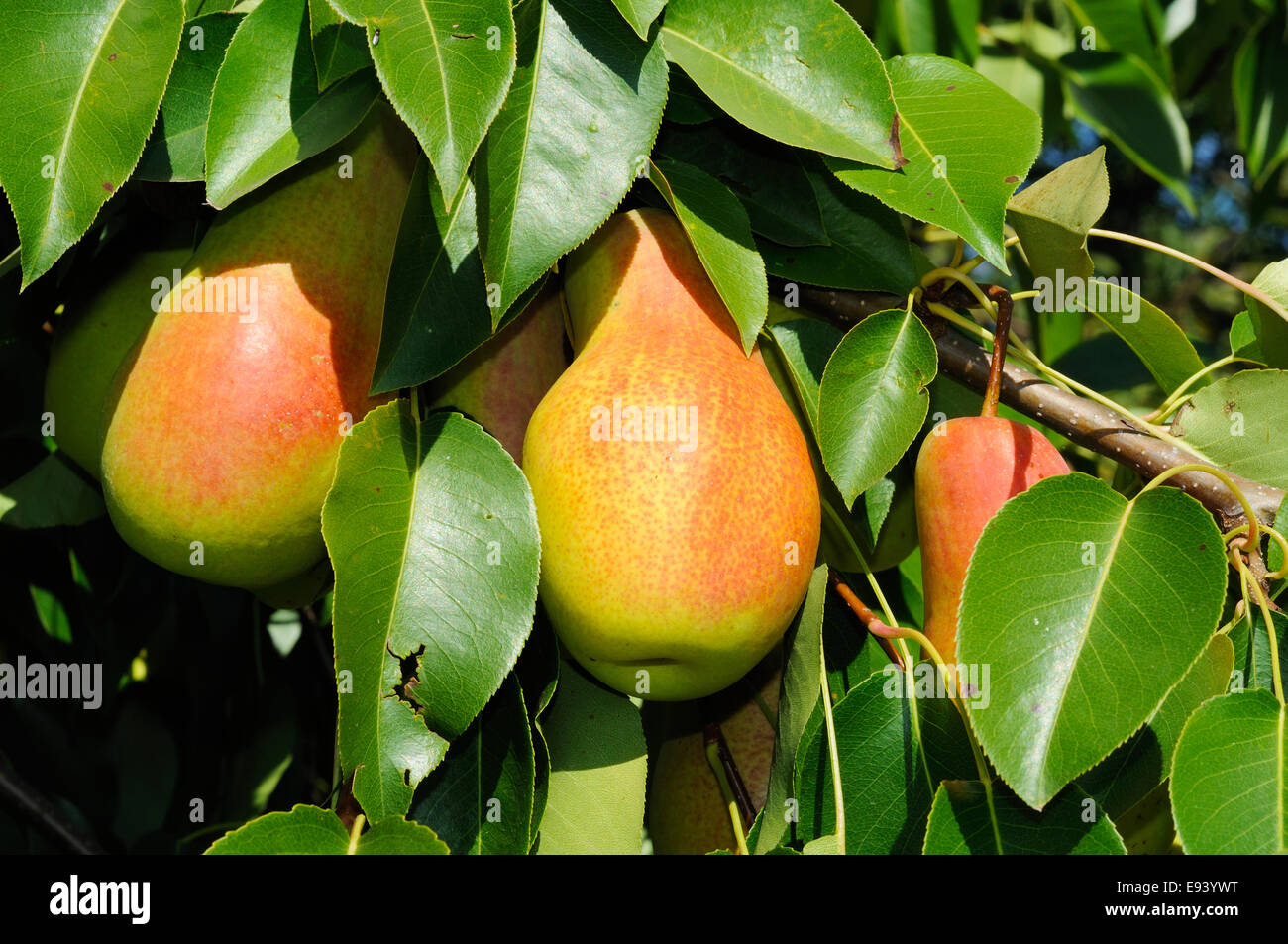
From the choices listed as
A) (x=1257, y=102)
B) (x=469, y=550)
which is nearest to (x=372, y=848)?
(x=469, y=550)

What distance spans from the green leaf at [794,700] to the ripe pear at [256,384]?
17.9 inches

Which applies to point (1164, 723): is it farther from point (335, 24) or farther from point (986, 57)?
point (986, 57)

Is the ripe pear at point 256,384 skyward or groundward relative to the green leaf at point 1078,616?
skyward

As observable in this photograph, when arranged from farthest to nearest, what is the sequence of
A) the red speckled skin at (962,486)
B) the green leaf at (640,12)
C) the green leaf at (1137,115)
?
the green leaf at (1137,115) < the red speckled skin at (962,486) < the green leaf at (640,12)

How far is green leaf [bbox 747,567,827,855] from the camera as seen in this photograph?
108 centimetres

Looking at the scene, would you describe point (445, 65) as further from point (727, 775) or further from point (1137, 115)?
point (1137, 115)

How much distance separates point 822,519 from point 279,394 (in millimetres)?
543

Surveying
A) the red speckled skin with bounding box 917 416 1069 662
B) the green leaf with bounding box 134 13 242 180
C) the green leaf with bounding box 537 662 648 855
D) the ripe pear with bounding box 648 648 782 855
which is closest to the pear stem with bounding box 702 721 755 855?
the ripe pear with bounding box 648 648 782 855

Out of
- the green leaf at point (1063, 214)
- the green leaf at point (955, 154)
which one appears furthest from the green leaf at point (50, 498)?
the green leaf at point (1063, 214)

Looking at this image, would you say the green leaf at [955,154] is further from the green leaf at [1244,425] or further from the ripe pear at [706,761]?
the ripe pear at [706,761]

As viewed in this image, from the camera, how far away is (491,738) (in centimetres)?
105

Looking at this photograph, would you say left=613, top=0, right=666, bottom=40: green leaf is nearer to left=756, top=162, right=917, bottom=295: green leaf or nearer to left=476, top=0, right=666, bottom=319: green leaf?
left=476, top=0, right=666, bottom=319: green leaf

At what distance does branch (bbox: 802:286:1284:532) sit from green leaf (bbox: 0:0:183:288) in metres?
0.67

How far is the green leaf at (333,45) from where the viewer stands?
968mm
